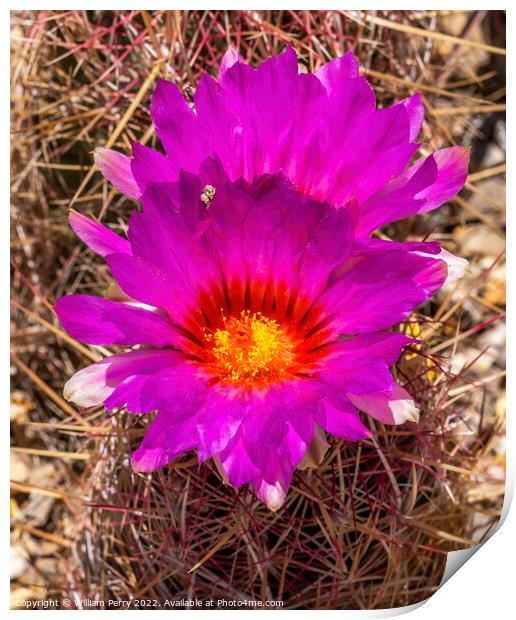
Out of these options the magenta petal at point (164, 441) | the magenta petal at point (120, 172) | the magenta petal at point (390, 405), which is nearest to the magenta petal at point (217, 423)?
the magenta petal at point (164, 441)

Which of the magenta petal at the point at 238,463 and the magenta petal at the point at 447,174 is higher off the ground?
the magenta petal at the point at 447,174

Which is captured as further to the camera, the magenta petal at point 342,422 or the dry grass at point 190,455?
the dry grass at point 190,455

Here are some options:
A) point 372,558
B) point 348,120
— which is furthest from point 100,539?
point 348,120

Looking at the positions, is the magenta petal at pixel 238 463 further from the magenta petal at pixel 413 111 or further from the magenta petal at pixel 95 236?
the magenta petal at pixel 413 111

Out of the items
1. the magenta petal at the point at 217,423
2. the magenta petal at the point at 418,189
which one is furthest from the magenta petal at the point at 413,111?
the magenta petal at the point at 217,423

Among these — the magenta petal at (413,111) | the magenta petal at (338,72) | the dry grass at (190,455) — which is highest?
the magenta petal at (338,72)

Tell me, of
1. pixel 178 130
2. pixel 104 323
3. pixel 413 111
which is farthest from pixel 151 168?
pixel 413 111
